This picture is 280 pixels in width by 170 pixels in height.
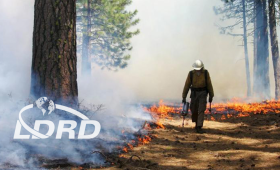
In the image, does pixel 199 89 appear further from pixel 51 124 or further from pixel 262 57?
pixel 262 57

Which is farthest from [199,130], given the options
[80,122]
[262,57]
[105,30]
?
[105,30]

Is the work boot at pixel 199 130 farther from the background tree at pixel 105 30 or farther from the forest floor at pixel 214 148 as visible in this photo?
the background tree at pixel 105 30

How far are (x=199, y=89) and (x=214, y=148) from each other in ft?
8.29

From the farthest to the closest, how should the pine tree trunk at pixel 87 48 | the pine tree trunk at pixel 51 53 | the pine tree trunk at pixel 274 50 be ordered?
the pine tree trunk at pixel 87 48, the pine tree trunk at pixel 274 50, the pine tree trunk at pixel 51 53

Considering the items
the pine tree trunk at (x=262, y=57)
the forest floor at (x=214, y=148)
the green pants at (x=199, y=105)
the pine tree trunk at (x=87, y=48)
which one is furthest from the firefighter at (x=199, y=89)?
the pine tree trunk at (x=87, y=48)

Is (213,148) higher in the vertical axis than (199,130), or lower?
lower

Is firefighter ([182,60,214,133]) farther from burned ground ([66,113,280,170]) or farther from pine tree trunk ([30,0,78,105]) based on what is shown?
pine tree trunk ([30,0,78,105])

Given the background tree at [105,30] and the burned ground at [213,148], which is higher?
the background tree at [105,30]

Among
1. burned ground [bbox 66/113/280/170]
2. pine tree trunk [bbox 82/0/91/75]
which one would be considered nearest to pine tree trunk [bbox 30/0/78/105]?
burned ground [bbox 66/113/280/170]

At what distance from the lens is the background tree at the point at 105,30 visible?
2528 cm

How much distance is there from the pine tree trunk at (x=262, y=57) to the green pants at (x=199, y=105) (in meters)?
Answer: 12.4

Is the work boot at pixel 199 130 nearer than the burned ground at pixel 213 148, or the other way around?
the burned ground at pixel 213 148

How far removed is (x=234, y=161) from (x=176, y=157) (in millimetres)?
1211

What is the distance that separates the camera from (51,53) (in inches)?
289
